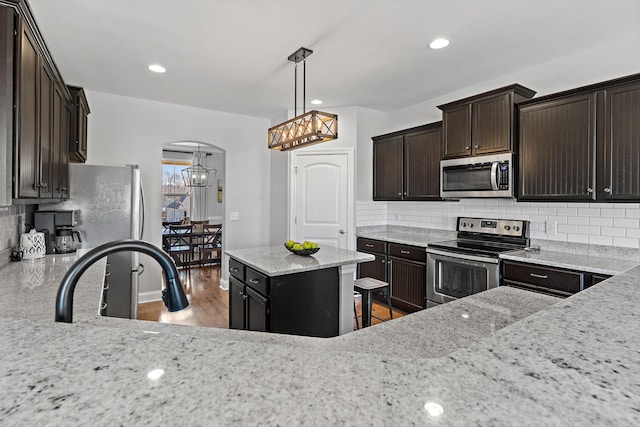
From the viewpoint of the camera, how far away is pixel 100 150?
4.18m

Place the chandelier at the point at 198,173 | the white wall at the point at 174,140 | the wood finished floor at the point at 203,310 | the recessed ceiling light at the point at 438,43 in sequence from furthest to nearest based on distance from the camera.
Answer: the chandelier at the point at 198,173 → the white wall at the point at 174,140 → the wood finished floor at the point at 203,310 → the recessed ceiling light at the point at 438,43

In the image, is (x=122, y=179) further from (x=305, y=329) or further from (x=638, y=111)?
(x=638, y=111)

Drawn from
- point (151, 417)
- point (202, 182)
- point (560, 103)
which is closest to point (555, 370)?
point (151, 417)

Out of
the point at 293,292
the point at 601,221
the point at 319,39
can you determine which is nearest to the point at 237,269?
the point at 293,292

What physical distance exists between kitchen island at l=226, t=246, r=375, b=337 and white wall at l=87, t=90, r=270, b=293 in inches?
88.9

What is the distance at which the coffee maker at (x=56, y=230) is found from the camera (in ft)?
9.35

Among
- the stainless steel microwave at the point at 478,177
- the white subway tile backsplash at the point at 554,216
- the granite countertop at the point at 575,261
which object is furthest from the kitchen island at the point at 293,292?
the white subway tile backsplash at the point at 554,216

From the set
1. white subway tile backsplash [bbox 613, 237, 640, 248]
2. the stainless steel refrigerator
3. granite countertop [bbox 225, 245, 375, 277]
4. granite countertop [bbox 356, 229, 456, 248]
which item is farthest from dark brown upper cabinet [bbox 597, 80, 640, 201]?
the stainless steel refrigerator

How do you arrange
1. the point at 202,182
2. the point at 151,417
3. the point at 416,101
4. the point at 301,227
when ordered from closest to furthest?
the point at 151,417 < the point at 416,101 < the point at 301,227 < the point at 202,182

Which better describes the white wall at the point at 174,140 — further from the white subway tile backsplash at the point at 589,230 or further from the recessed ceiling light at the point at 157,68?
the white subway tile backsplash at the point at 589,230

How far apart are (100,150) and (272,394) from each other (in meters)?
4.69

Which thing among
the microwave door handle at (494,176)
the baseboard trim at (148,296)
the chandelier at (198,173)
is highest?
the chandelier at (198,173)

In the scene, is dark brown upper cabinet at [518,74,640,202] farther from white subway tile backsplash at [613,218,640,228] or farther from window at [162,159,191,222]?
window at [162,159,191,222]

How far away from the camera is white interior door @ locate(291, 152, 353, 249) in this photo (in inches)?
184
